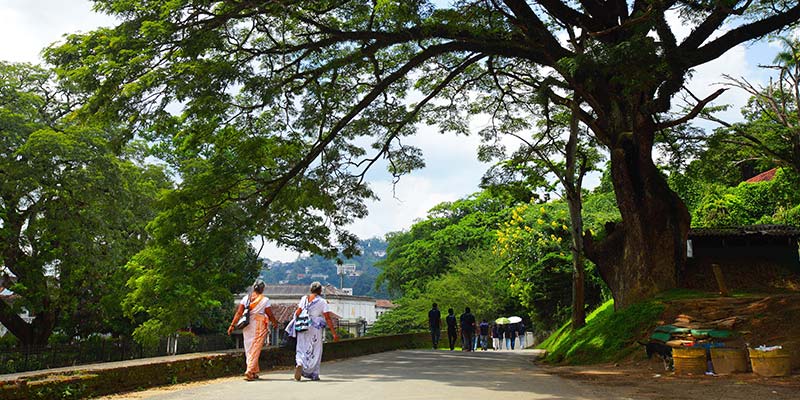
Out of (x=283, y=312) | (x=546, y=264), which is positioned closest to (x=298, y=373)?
(x=546, y=264)

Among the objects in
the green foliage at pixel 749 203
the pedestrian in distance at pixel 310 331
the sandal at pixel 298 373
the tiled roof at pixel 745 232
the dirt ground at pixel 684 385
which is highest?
the green foliage at pixel 749 203

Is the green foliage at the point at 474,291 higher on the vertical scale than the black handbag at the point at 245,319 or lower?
higher

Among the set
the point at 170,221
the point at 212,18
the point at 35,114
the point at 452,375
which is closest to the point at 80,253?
the point at 35,114

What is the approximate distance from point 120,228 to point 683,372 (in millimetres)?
20482

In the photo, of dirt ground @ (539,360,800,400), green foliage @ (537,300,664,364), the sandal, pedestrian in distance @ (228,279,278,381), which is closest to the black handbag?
pedestrian in distance @ (228,279,278,381)

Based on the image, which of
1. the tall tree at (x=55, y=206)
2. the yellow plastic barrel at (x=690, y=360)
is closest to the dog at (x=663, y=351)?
the yellow plastic barrel at (x=690, y=360)

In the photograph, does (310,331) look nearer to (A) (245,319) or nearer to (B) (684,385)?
(A) (245,319)

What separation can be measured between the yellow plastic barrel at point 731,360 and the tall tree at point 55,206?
18.0 meters

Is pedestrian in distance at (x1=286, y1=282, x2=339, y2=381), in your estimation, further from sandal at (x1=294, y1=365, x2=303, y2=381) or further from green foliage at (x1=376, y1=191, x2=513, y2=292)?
green foliage at (x1=376, y1=191, x2=513, y2=292)

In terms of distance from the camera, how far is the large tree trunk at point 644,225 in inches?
529

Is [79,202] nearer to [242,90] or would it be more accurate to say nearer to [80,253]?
[80,253]

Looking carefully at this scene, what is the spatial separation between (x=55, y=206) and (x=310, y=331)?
15875 mm

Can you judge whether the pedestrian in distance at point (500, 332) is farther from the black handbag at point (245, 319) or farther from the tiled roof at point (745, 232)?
the black handbag at point (245, 319)

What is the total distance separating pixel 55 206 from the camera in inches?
833
